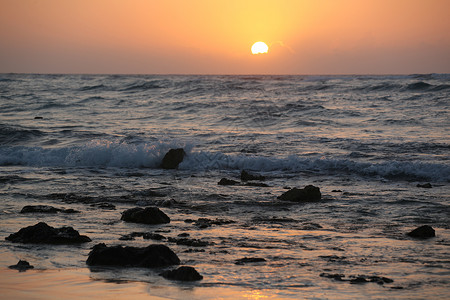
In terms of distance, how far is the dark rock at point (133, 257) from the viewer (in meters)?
5.09

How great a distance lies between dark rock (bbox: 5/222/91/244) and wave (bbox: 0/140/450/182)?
25.3 ft

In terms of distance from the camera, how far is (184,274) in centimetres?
466

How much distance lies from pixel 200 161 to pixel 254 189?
4.19 metres

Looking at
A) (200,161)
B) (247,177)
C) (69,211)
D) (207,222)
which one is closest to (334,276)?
(207,222)

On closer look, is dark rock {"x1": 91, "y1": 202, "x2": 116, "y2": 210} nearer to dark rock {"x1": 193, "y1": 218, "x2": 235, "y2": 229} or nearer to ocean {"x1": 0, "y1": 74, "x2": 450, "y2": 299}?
ocean {"x1": 0, "y1": 74, "x2": 450, "y2": 299}

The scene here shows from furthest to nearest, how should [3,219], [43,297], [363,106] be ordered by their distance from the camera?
1. [363,106]
2. [3,219]
3. [43,297]

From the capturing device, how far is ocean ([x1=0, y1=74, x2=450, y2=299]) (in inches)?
196

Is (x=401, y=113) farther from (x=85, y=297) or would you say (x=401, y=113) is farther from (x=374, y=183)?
(x=85, y=297)

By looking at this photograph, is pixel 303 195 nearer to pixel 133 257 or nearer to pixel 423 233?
pixel 423 233

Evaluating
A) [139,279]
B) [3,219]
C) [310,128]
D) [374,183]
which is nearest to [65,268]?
[139,279]

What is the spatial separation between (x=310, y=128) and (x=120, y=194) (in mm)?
11676

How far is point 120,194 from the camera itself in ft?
31.9

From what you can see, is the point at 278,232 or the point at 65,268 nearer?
the point at 65,268

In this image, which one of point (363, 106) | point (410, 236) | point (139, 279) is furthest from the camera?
point (363, 106)
